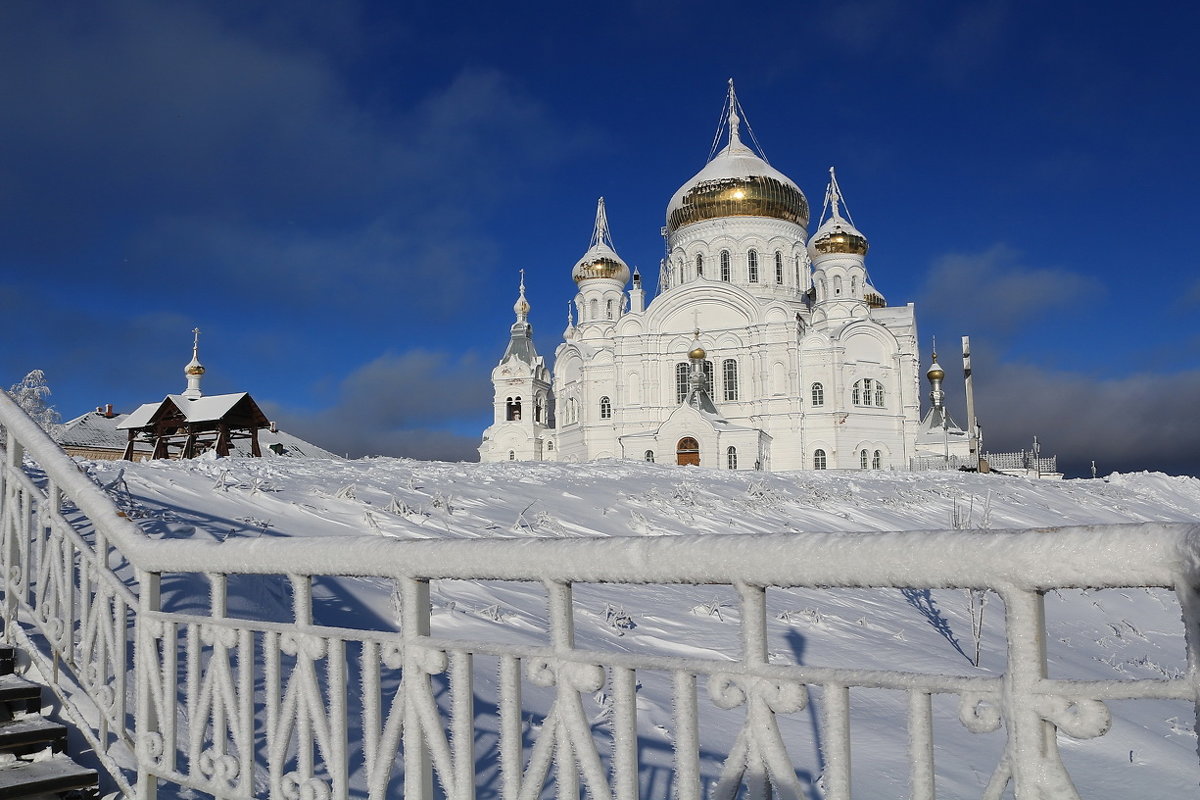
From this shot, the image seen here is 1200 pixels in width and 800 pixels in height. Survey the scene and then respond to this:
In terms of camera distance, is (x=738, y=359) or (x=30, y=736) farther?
(x=738, y=359)

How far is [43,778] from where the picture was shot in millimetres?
3221

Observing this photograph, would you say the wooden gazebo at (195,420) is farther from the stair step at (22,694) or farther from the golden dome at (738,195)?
the golden dome at (738,195)

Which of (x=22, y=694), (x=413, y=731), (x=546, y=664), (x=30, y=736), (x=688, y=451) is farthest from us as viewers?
(x=688, y=451)

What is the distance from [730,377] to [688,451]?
5486 millimetres

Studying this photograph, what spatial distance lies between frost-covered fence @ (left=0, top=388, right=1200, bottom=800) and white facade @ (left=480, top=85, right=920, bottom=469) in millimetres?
33867

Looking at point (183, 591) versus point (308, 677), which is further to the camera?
point (183, 591)

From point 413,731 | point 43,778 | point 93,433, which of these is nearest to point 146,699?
point 43,778

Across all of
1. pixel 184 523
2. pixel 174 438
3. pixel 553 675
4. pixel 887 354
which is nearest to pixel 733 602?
pixel 184 523

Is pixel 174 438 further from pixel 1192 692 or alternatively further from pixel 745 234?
pixel 745 234

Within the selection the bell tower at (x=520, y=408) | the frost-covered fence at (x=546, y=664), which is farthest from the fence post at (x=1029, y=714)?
the bell tower at (x=520, y=408)

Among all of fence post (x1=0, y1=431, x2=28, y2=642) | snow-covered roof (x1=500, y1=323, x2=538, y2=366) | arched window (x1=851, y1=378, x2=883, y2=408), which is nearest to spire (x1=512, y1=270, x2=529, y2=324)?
snow-covered roof (x1=500, y1=323, x2=538, y2=366)

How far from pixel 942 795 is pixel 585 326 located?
43.6 meters

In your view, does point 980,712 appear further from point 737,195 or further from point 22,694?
point 737,195

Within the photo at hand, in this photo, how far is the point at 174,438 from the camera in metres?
20.9
